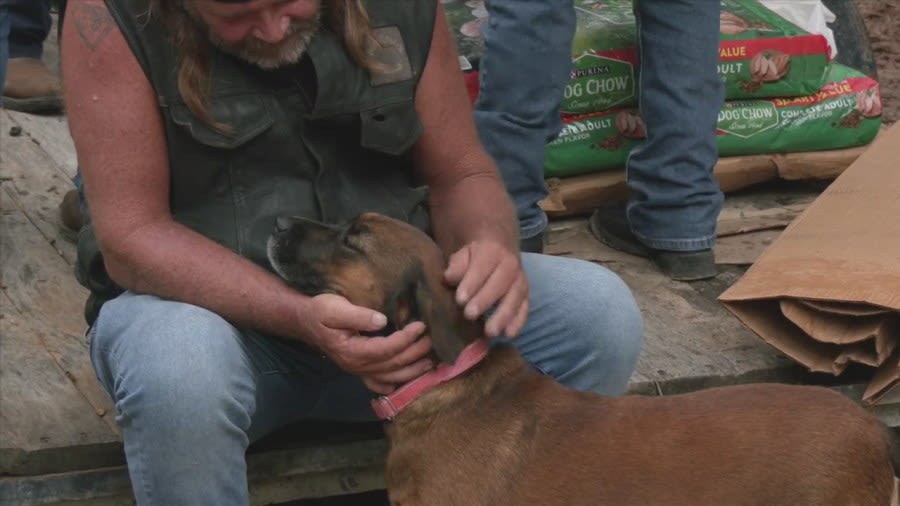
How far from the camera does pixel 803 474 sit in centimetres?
268

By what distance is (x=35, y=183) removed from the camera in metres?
4.51

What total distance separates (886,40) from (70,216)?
4573 mm

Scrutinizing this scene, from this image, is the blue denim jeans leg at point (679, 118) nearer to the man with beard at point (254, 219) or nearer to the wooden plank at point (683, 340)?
the wooden plank at point (683, 340)

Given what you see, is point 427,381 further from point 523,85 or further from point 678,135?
point 678,135

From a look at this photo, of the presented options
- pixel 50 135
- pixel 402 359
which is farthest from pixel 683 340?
pixel 50 135

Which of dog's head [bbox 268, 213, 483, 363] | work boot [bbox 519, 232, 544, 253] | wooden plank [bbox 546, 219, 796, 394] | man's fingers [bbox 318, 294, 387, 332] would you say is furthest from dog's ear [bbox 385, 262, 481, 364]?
work boot [bbox 519, 232, 544, 253]

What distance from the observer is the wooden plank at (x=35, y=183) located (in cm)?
420

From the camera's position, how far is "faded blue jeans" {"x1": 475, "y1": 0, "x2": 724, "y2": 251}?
12.5ft

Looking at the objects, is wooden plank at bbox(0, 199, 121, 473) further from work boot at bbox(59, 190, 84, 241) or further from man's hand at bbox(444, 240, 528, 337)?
man's hand at bbox(444, 240, 528, 337)

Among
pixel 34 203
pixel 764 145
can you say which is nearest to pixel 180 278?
pixel 34 203

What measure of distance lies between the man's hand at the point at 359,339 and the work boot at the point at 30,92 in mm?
2739

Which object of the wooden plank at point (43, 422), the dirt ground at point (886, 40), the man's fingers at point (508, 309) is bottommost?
the dirt ground at point (886, 40)

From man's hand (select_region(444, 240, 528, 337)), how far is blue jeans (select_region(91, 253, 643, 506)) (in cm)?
23

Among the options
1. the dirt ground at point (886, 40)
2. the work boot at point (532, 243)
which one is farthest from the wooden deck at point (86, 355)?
the dirt ground at point (886, 40)
